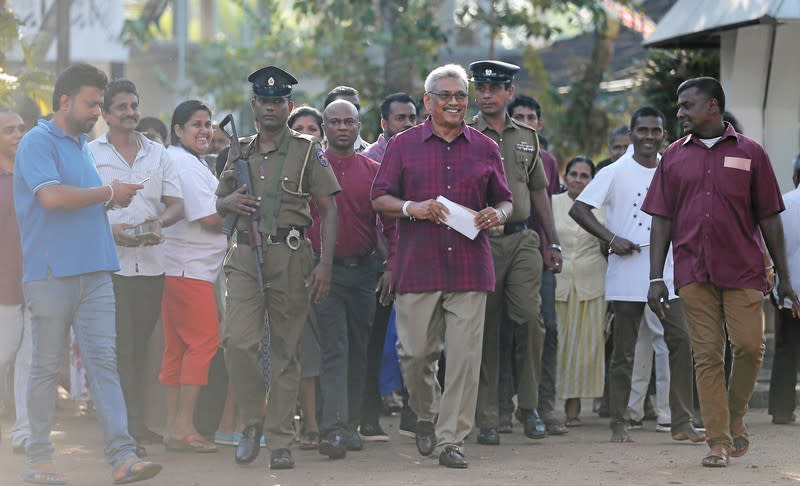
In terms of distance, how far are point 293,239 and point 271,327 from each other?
0.54m

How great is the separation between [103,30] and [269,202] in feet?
76.9

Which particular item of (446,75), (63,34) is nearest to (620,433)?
(446,75)

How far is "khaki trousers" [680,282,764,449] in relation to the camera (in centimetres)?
845

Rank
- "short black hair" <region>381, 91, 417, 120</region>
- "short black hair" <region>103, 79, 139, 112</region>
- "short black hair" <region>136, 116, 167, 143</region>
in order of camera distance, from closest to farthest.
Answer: "short black hair" <region>103, 79, 139, 112</region> → "short black hair" <region>381, 91, 417, 120</region> → "short black hair" <region>136, 116, 167, 143</region>

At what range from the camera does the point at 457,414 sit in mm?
8531

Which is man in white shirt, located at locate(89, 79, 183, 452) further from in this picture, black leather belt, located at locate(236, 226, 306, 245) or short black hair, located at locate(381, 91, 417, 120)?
short black hair, located at locate(381, 91, 417, 120)

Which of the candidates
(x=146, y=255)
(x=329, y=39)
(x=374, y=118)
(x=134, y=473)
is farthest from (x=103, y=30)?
(x=134, y=473)

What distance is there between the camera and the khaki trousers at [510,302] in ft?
32.1

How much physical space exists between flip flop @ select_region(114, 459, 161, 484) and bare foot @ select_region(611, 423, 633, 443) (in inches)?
133

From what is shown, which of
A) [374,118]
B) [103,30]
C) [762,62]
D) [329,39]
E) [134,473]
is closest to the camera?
[134,473]

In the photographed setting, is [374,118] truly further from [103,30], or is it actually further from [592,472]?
[103,30]

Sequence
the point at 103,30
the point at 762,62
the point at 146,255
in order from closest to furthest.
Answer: the point at 146,255, the point at 762,62, the point at 103,30

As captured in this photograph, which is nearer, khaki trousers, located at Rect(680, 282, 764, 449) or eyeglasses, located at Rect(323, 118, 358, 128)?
khaki trousers, located at Rect(680, 282, 764, 449)

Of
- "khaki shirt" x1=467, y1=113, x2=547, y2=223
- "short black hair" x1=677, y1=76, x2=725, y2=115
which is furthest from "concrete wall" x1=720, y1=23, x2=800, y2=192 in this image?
"short black hair" x1=677, y1=76, x2=725, y2=115
